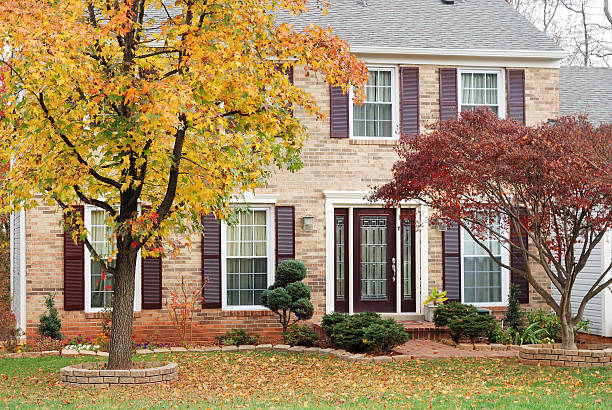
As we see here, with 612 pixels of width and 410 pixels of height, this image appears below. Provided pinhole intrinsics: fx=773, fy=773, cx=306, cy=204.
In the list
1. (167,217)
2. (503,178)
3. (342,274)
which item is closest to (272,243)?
(342,274)

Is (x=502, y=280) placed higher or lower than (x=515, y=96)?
lower

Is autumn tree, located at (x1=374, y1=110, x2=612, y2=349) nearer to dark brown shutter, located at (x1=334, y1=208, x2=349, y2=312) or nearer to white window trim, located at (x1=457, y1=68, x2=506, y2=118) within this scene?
dark brown shutter, located at (x1=334, y1=208, x2=349, y2=312)

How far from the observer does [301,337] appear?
13.6 meters

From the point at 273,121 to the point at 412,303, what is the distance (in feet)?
22.0

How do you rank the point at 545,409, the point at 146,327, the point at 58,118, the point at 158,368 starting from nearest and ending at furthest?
the point at 545,409, the point at 58,118, the point at 158,368, the point at 146,327

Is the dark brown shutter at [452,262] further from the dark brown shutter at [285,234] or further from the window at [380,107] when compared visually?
the dark brown shutter at [285,234]

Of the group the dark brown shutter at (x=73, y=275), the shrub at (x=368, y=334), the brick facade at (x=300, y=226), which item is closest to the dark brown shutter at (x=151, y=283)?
the brick facade at (x=300, y=226)

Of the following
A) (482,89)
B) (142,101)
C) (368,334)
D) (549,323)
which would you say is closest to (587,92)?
(482,89)

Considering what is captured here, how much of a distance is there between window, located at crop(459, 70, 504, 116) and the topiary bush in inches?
193

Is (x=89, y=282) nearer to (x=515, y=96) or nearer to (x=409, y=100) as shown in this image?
(x=409, y=100)

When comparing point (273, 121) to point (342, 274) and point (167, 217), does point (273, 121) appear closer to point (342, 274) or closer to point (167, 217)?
Answer: point (167, 217)

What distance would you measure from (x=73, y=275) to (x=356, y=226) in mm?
5408

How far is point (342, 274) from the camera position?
49.6 ft

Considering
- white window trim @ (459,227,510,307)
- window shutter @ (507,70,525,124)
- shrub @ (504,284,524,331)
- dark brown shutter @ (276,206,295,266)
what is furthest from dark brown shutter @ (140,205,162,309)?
window shutter @ (507,70,525,124)
